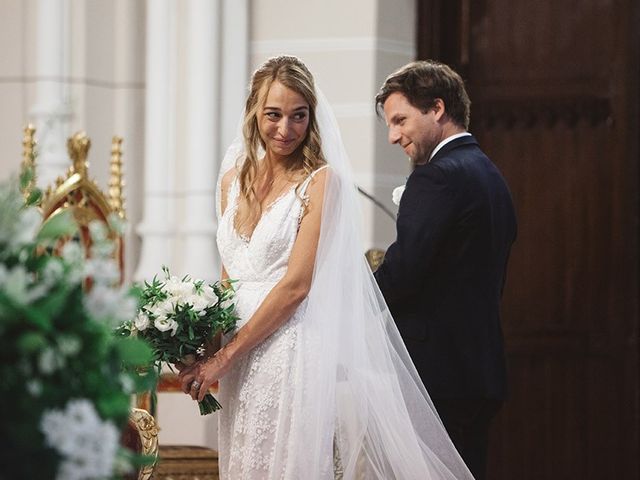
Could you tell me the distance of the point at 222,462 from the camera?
387cm

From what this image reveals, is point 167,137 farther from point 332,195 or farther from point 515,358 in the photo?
point 332,195

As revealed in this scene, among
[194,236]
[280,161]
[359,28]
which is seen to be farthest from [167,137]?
[280,161]

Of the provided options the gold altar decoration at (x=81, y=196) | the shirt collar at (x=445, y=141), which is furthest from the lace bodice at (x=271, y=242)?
the gold altar decoration at (x=81, y=196)

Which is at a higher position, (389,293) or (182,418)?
(389,293)

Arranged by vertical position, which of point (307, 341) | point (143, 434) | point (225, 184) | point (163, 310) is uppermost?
point (225, 184)

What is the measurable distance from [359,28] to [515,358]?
5.75 ft

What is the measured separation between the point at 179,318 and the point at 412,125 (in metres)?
0.87

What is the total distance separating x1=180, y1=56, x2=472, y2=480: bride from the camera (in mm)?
3744

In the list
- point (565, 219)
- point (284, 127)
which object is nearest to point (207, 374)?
point (284, 127)

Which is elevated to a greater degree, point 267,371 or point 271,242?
point 271,242

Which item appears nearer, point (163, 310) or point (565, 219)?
point (163, 310)

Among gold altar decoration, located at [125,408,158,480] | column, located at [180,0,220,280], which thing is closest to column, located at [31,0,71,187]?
column, located at [180,0,220,280]

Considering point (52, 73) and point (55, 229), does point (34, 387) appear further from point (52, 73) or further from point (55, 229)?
point (52, 73)

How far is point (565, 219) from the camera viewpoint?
6289 millimetres
